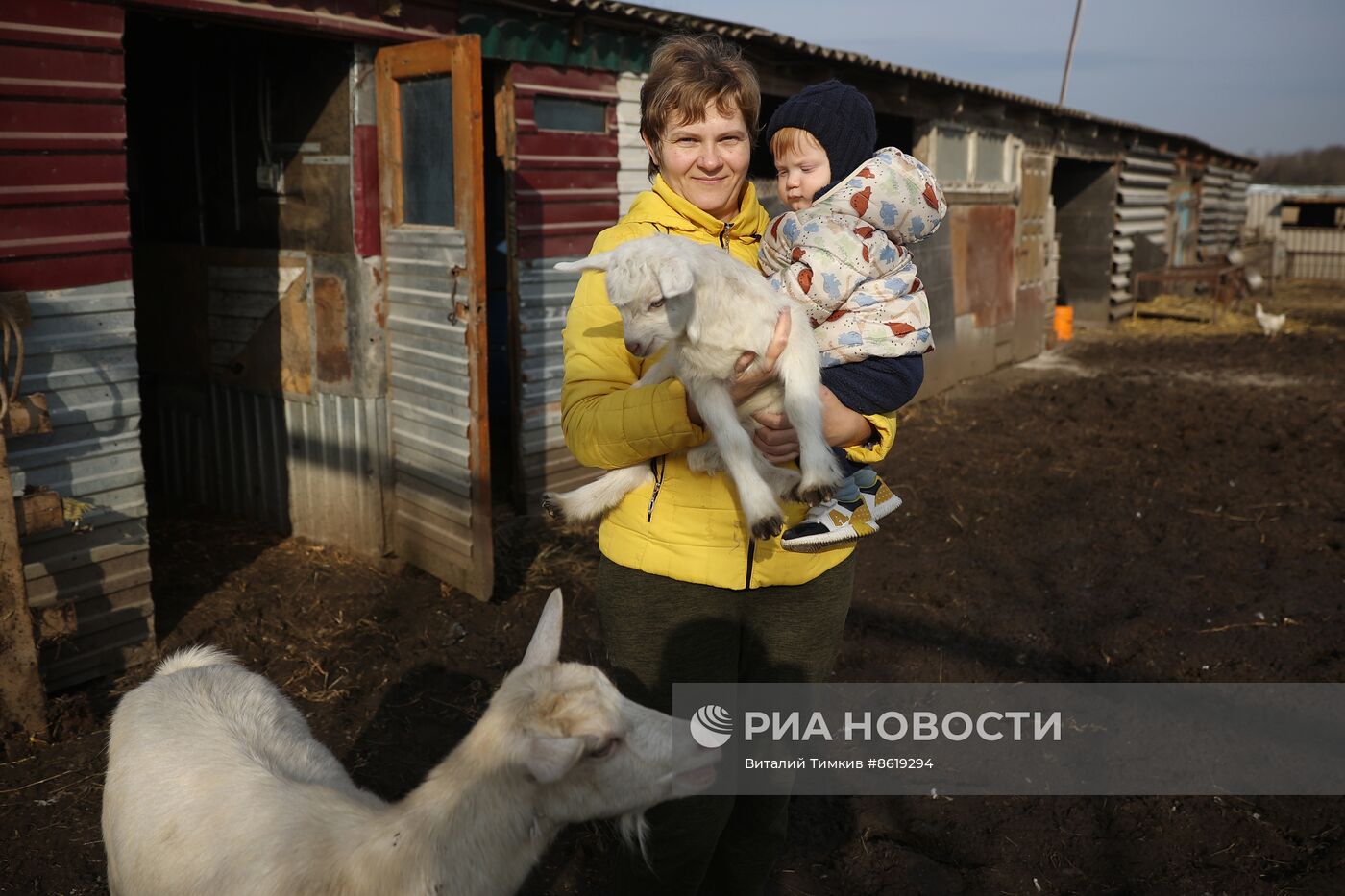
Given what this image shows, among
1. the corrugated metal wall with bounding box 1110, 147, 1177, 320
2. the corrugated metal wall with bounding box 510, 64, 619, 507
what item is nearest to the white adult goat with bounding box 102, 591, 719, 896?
the corrugated metal wall with bounding box 510, 64, 619, 507

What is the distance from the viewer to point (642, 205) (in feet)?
8.59

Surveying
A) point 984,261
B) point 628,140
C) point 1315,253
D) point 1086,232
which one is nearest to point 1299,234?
point 1315,253

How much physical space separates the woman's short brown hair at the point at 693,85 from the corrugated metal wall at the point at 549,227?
442 cm

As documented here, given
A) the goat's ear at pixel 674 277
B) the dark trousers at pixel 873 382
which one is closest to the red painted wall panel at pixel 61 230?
the goat's ear at pixel 674 277

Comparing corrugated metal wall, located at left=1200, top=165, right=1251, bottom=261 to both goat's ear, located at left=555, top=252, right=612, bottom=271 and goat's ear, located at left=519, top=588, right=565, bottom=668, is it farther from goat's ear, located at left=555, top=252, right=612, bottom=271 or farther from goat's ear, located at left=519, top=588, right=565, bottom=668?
goat's ear, located at left=519, top=588, right=565, bottom=668

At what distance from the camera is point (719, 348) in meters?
2.43

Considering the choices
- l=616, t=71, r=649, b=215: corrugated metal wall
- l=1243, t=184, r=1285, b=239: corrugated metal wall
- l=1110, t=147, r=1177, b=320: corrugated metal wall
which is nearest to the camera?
l=616, t=71, r=649, b=215: corrugated metal wall

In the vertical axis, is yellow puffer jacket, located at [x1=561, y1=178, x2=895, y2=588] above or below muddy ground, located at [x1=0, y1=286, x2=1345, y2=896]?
above

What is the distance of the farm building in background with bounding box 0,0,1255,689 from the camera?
15.3ft

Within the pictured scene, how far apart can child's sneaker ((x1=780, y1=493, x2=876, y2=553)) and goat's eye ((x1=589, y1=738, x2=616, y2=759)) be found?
0.63 meters

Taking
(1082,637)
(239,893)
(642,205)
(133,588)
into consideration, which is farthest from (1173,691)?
(133,588)

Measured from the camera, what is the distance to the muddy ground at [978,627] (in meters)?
3.73

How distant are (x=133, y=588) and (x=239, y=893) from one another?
3.27 meters

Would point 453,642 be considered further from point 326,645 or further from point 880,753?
point 880,753
